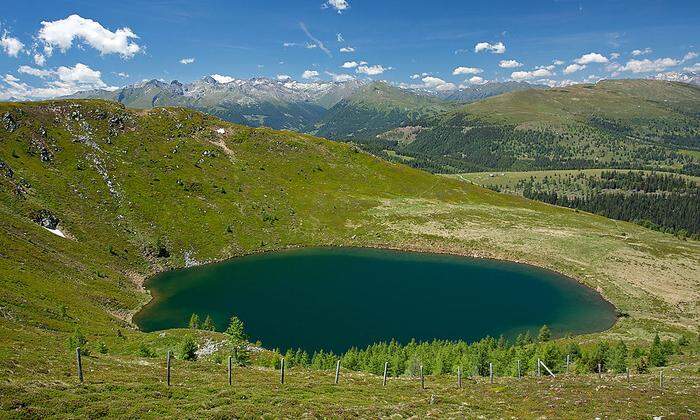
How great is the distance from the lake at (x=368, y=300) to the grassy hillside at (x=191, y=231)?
6292 mm

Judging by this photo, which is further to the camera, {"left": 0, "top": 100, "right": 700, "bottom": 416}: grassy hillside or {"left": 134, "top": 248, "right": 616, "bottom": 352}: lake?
{"left": 134, "top": 248, "right": 616, "bottom": 352}: lake

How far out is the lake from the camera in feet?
235

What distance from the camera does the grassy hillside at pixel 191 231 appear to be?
29125 millimetres

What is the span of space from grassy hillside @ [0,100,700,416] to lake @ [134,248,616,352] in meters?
6.29

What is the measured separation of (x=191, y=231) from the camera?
373ft

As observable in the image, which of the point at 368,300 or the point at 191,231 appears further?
the point at 191,231

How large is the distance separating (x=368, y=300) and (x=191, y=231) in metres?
57.0

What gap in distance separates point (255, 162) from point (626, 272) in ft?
405

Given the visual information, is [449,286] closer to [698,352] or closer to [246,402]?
[698,352]

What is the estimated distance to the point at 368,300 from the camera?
85.1 m

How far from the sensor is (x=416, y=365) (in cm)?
5038

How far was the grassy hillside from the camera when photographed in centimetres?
2912

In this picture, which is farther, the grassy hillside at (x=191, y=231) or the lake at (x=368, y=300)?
the lake at (x=368, y=300)

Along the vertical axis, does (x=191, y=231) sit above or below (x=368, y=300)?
above
